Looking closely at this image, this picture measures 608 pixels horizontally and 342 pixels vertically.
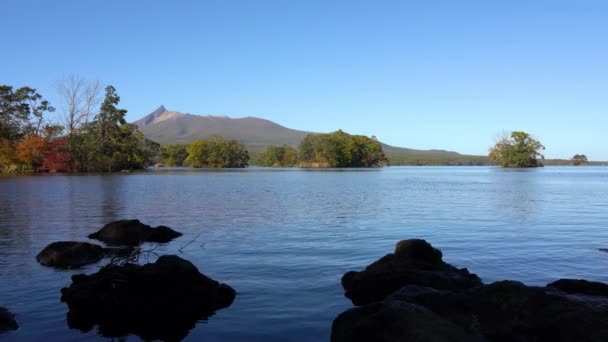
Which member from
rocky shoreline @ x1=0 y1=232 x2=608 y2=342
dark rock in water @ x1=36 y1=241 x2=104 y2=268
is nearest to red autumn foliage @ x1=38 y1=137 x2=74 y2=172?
dark rock in water @ x1=36 y1=241 x2=104 y2=268

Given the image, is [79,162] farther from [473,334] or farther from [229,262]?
[473,334]

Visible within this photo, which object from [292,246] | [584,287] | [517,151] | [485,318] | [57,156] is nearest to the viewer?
[485,318]

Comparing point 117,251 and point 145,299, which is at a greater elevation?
point 145,299

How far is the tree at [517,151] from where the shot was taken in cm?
16500

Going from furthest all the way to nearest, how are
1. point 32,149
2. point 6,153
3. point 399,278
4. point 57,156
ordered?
point 57,156, point 32,149, point 6,153, point 399,278

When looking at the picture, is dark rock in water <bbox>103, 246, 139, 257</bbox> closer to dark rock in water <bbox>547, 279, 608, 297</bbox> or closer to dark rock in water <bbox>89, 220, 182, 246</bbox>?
dark rock in water <bbox>89, 220, 182, 246</bbox>

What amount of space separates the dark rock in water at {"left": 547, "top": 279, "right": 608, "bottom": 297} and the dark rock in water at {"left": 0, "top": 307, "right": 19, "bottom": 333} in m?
10.4

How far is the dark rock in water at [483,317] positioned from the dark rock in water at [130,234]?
12337 millimetres

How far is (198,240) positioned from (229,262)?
4611mm

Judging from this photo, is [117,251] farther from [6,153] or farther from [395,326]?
[6,153]

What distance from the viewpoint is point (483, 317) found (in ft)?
24.5

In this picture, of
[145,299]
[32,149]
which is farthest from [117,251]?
[32,149]

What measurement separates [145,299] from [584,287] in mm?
8618

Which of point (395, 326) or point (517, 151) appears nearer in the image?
point (395, 326)
